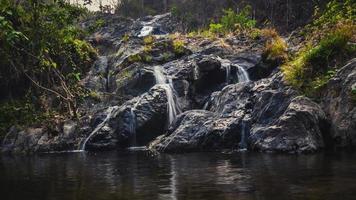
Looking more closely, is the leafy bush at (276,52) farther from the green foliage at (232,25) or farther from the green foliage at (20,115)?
the green foliage at (20,115)

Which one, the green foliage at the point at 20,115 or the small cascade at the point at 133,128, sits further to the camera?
the green foliage at the point at 20,115

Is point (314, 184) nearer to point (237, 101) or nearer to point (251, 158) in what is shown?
point (251, 158)

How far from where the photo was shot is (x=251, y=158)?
13578 millimetres

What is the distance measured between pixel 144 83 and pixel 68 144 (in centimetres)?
626

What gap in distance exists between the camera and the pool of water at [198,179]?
26.1ft

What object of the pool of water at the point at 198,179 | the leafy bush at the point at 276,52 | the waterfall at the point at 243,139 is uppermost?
the leafy bush at the point at 276,52

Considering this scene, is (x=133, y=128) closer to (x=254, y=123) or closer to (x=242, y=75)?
(x=254, y=123)

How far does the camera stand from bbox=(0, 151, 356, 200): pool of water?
26.1ft

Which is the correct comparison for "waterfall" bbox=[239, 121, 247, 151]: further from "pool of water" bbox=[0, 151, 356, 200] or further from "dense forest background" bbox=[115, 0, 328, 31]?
"dense forest background" bbox=[115, 0, 328, 31]

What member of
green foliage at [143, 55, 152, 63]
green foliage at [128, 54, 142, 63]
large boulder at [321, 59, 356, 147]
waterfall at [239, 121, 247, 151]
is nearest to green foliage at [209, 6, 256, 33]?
green foliage at [143, 55, 152, 63]

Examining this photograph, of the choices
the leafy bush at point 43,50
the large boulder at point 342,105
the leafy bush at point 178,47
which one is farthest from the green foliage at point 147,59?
the large boulder at point 342,105

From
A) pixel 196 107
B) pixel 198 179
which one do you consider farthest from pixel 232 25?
pixel 198 179

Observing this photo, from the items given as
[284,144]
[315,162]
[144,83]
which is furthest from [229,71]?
[315,162]

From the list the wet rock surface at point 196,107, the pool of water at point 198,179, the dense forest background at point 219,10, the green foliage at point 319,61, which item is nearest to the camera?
the pool of water at point 198,179
